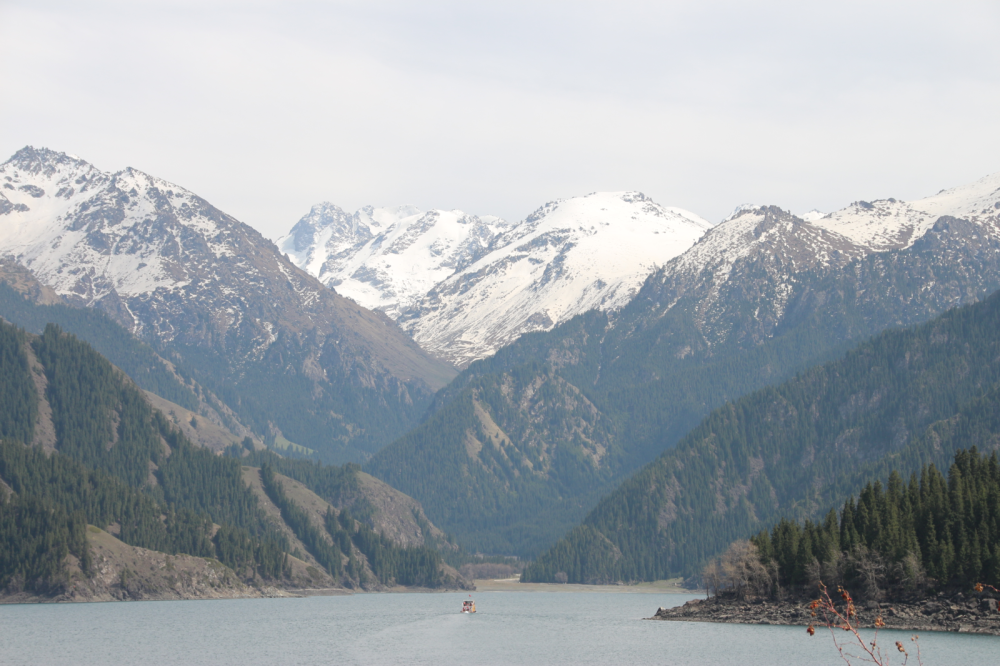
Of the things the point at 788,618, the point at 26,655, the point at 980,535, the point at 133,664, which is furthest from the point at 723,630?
the point at 26,655

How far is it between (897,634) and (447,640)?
70584 millimetres

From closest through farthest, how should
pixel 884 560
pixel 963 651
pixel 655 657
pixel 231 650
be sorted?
pixel 963 651 → pixel 655 657 → pixel 231 650 → pixel 884 560

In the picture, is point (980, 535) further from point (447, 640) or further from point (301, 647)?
point (301, 647)

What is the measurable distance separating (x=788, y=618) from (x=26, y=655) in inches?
4557

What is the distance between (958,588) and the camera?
179375 mm

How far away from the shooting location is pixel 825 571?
197875mm

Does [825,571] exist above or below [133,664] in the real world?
above

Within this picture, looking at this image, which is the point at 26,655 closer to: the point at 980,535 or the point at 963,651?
the point at 963,651

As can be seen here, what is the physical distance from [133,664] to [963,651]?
107 meters

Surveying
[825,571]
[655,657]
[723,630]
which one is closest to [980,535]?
[825,571]

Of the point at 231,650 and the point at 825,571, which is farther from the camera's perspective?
the point at 825,571

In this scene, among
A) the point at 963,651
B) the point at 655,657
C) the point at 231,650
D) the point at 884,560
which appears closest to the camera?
the point at 963,651

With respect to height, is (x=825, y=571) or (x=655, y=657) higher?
(x=825, y=571)

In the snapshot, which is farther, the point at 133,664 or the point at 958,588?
the point at 958,588
